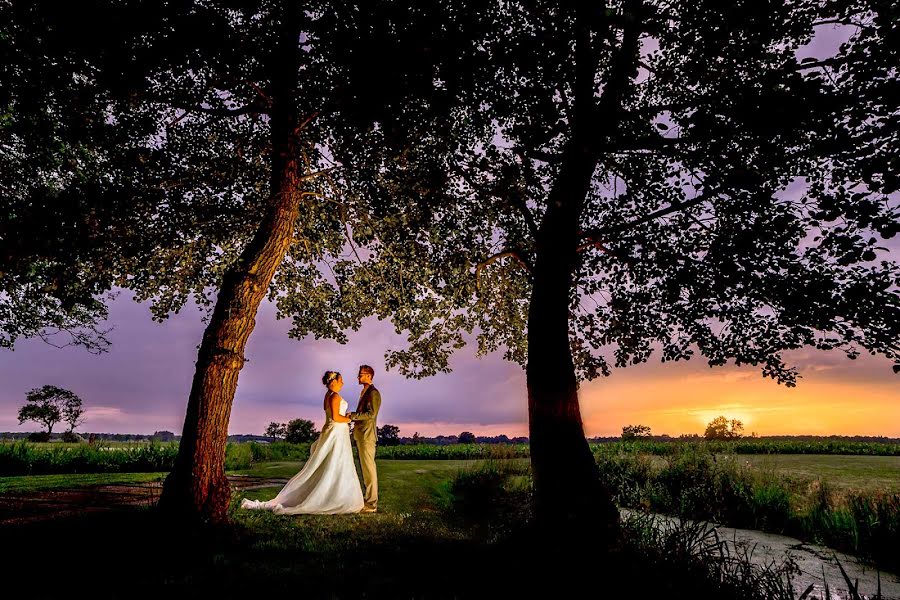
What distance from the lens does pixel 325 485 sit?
999cm

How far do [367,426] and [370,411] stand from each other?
0.39 meters

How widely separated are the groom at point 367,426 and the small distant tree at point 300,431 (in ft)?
83.8

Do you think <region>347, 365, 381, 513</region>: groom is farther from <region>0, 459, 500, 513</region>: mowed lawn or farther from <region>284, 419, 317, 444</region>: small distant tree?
<region>284, 419, 317, 444</region>: small distant tree

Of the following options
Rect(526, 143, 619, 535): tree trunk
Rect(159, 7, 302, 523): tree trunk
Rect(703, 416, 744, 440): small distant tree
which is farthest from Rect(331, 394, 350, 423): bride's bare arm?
Rect(703, 416, 744, 440): small distant tree

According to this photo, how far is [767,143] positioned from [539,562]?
28.1 feet

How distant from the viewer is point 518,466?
18.9 m

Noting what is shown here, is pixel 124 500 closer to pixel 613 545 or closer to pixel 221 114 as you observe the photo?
pixel 221 114

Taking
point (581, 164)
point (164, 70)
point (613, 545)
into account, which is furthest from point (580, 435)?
point (164, 70)

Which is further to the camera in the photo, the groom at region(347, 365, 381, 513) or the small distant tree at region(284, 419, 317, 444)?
the small distant tree at region(284, 419, 317, 444)

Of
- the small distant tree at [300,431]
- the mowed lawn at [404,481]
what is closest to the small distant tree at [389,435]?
the small distant tree at [300,431]

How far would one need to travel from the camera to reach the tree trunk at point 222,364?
286 inches

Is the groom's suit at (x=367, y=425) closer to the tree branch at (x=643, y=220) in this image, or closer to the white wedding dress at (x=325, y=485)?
the white wedding dress at (x=325, y=485)

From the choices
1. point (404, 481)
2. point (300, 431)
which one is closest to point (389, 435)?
point (300, 431)

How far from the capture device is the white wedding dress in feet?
31.5
